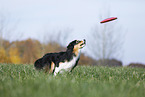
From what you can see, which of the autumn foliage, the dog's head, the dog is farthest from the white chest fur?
the autumn foliage

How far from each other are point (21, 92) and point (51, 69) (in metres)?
2.61

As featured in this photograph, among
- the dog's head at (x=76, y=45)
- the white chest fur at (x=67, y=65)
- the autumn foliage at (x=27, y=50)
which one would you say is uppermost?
the dog's head at (x=76, y=45)

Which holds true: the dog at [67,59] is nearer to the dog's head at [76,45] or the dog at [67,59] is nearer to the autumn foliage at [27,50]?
the dog's head at [76,45]

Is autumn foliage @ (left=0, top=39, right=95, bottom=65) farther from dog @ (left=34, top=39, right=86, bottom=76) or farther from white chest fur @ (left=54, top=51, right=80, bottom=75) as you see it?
white chest fur @ (left=54, top=51, right=80, bottom=75)

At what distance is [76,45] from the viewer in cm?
500

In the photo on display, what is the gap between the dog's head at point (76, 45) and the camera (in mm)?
4941

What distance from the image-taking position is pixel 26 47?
27.2m

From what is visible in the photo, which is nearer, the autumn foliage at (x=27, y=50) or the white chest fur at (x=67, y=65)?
the white chest fur at (x=67, y=65)

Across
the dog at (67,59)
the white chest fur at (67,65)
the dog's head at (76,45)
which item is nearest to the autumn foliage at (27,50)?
the dog at (67,59)

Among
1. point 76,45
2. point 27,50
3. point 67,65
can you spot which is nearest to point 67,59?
point 67,65

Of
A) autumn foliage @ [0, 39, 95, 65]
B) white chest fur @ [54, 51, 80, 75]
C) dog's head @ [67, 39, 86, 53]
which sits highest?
dog's head @ [67, 39, 86, 53]

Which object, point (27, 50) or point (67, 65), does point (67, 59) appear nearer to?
point (67, 65)

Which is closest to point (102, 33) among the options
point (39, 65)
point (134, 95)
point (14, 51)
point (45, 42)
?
point (45, 42)

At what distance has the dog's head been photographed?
494 cm
